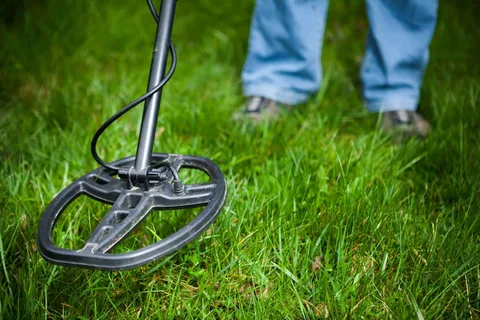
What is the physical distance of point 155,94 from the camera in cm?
108

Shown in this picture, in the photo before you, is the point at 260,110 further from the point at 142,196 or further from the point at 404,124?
the point at 142,196

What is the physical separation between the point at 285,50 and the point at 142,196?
3.72 feet

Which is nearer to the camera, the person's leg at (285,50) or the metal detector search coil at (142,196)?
the metal detector search coil at (142,196)

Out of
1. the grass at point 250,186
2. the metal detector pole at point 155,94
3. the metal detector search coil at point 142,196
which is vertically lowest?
the grass at point 250,186

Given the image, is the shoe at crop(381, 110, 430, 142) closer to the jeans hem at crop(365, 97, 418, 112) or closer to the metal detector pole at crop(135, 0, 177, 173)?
the jeans hem at crop(365, 97, 418, 112)

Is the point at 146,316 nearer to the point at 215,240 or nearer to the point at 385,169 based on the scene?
the point at 215,240

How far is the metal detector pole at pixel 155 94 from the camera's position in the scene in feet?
3.37

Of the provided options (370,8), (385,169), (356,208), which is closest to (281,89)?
(370,8)

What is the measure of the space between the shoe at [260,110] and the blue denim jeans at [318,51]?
0.03m

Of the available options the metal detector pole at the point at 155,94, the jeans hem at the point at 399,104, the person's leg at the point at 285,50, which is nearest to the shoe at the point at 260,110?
the person's leg at the point at 285,50

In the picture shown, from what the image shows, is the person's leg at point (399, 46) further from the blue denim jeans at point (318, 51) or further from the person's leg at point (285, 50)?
the person's leg at point (285, 50)

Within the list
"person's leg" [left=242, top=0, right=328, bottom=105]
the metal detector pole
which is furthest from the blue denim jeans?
the metal detector pole

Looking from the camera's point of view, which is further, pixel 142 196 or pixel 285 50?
pixel 285 50

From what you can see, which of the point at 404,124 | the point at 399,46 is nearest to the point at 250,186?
the point at 404,124
